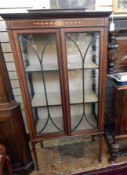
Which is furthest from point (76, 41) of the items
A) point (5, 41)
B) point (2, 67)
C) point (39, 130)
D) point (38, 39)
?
point (39, 130)

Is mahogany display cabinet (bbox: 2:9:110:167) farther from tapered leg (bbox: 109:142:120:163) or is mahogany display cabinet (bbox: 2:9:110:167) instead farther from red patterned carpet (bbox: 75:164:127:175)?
red patterned carpet (bbox: 75:164:127:175)

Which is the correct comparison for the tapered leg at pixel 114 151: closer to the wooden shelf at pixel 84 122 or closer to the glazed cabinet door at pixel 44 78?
the wooden shelf at pixel 84 122

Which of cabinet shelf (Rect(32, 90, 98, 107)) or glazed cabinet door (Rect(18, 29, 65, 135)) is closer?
glazed cabinet door (Rect(18, 29, 65, 135))

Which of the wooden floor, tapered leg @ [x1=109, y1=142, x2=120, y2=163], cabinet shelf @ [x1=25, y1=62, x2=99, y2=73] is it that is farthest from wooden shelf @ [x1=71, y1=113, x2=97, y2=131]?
cabinet shelf @ [x1=25, y1=62, x2=99, y2=73]

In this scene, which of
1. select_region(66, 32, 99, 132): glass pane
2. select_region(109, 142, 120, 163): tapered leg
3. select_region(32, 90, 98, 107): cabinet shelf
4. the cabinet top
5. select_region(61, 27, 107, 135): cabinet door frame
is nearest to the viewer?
the cabinet top

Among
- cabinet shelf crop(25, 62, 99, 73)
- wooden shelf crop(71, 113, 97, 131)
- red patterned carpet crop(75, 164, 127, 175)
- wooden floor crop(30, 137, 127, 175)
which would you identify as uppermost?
cabinet shelf crop(25, 62, 99, 73)

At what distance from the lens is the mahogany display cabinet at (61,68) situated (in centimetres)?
115

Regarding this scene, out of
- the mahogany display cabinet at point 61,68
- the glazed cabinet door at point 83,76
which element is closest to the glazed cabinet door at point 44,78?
the mahogany display cabinet at point 61,68

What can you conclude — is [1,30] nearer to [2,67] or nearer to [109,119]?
[2,67]

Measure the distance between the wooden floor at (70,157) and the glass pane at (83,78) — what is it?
45cm

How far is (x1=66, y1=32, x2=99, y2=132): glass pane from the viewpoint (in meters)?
1.31

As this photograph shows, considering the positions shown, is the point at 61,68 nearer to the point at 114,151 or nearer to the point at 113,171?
the point at 114,151

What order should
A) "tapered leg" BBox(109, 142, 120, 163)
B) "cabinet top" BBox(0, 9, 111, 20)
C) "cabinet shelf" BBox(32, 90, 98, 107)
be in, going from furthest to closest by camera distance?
"tapered leg" BBox(109, 142, 120, 163) → "cabinet shelf" BBox(32, 90, 98, 107) → "cabinet top" BBox(0, 9, 111, 20)

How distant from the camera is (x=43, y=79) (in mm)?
1437
